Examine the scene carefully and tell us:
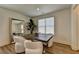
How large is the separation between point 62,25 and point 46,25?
0.99 ft

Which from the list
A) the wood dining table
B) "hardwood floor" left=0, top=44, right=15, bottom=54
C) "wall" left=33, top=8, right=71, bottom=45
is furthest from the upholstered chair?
"wall" left=33, top=8, right=71, bottom=45

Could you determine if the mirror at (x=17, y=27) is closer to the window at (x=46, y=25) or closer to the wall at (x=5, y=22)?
the wall at (x=5, y=22)

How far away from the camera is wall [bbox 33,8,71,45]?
148 centimetres

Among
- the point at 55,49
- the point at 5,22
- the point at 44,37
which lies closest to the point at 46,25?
the point at 44,37

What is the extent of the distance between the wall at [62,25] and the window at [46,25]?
0.08 meters

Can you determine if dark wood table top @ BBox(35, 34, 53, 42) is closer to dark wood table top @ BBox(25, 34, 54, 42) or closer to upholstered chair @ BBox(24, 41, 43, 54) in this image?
dark wood table top @ BBox(25, 34, 54, 42)

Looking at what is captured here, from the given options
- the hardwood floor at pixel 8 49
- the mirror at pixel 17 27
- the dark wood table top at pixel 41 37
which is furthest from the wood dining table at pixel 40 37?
the hardwood floor at pixel 8 49

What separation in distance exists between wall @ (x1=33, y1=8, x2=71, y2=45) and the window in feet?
0.25

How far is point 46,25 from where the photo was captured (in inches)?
63.1

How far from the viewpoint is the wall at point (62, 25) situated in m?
1.48

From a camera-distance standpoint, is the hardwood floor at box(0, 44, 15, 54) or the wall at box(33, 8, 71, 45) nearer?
the hardwood floor at box(0, 44, 15, 54)

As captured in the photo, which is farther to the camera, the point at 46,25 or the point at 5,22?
the point at 46,25

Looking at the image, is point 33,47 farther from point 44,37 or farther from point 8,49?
point 8,49
